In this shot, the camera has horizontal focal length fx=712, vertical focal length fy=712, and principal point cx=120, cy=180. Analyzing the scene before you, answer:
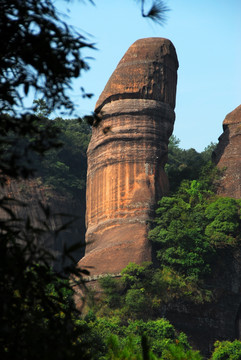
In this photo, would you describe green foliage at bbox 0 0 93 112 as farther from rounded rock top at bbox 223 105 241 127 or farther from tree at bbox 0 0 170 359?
rounded rock top at bbox 223 105 241 127

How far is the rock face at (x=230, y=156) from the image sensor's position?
4147cm

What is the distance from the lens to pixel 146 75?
1587 inches

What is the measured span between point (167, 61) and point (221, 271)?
12937 millimetres

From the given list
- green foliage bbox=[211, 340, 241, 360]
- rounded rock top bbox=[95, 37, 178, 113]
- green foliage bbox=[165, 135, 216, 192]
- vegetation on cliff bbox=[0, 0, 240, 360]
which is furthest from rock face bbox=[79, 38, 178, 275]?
vegetation on cliff bbox=[0, 0, 240, 360]

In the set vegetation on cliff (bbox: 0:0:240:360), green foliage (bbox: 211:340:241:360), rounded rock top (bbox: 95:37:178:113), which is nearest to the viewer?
vegetation on cliff (bbox: 0:0:240:360)

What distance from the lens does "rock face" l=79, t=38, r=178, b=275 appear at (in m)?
38.8

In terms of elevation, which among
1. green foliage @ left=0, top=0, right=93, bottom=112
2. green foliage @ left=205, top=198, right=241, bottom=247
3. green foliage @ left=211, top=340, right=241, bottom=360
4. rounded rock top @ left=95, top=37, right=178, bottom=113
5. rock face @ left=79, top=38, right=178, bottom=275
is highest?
rounded rock top @ left=95, top=37, right=178, bottom=113

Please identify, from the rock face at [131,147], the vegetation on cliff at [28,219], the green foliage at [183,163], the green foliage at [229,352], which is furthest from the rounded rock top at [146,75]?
the vegetation on cliff at [28,219]

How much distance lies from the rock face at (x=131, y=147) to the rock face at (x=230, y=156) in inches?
150

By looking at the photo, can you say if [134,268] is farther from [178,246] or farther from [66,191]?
[66,191]

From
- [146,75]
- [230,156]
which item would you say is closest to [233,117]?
[230,156]

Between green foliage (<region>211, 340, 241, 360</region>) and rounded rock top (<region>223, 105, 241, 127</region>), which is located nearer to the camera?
green foliage (<region>211, 340, 241, 360</region>)

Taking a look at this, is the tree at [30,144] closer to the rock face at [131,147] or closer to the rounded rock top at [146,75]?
the rock face at [131,147]

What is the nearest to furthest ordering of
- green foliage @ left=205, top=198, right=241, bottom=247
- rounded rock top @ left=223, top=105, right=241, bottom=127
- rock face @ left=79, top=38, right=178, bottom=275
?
green foliage @ left=205, top=198, right=241, bottom=247 → rock face @ left=79, top=38, right=178, bottom=275 → rounded rock top @ left=223, top=105, right=241, bottom=127
